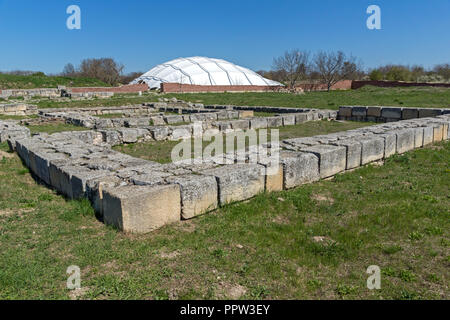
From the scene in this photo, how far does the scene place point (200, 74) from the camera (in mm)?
60625

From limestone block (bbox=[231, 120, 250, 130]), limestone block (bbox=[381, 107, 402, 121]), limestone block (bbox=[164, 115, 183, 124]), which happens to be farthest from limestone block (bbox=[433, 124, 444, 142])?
limestone block (bbox=[164, 115, 183, 124])

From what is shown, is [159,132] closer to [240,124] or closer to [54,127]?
[240,124]

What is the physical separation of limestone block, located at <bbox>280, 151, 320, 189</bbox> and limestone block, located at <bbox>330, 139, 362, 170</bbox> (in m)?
1.07

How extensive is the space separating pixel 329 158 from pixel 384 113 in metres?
10.4

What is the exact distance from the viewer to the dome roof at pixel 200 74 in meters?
58.8

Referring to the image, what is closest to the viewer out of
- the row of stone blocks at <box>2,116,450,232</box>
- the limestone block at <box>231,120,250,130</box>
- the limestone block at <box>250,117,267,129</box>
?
the row of stone blocks at <box>2,116,450,232</box>

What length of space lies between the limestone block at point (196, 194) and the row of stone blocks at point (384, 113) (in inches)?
507

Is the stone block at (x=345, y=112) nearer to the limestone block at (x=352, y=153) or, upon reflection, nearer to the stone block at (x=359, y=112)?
the stone block at (x=359, y=112)

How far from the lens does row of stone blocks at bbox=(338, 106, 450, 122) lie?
→ 1421cm

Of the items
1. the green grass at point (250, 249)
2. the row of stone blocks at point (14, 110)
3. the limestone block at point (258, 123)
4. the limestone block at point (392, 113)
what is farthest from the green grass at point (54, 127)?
the limestone block at point (392, 113)

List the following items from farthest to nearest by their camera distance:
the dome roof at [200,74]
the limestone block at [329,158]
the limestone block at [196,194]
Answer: the dome roof at [200,74], the limestone block at [329,158], the limestone block at [196,194]

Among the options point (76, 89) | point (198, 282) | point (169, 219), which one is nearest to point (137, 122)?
point (169, 219)

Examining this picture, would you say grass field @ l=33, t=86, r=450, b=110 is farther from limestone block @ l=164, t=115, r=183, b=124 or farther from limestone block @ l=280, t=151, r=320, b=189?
limestone block @ l=280, t=151, r=320, b=189

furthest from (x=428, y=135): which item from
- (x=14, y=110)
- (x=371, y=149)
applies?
(x=14, y=110)
